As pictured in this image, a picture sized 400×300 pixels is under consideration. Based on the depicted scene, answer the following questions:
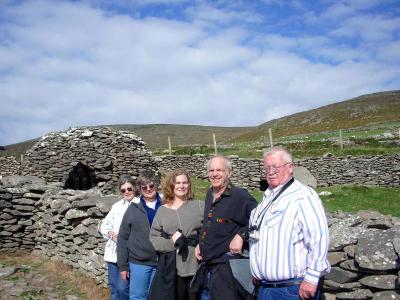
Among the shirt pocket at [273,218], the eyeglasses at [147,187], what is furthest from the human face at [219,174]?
the eyeglasses at [147,187]

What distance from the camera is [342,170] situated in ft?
71.5

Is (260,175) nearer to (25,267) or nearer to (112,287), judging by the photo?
(25,267)

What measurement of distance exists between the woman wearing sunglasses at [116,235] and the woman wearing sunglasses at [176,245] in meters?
1.12

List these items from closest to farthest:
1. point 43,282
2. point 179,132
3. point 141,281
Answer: point 141,281 < point 43,282 < point 179,132

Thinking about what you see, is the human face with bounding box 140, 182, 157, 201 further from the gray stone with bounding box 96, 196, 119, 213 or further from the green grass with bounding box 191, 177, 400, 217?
the green grass with bounding box 191, 177, 400, 217

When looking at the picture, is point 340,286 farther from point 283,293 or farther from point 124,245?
point 124,245

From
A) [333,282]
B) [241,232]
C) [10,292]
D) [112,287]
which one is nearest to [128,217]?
[112,287]

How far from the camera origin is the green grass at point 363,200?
1290 centimetres

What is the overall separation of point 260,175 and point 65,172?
10894 mm

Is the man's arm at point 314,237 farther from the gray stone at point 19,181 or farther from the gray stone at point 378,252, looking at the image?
the gray stone at point 19,181

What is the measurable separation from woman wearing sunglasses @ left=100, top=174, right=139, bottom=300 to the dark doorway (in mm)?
10192

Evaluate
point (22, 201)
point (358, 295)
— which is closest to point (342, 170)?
point (22, 201)

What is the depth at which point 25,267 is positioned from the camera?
8.59m

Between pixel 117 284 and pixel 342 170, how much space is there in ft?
61.6
